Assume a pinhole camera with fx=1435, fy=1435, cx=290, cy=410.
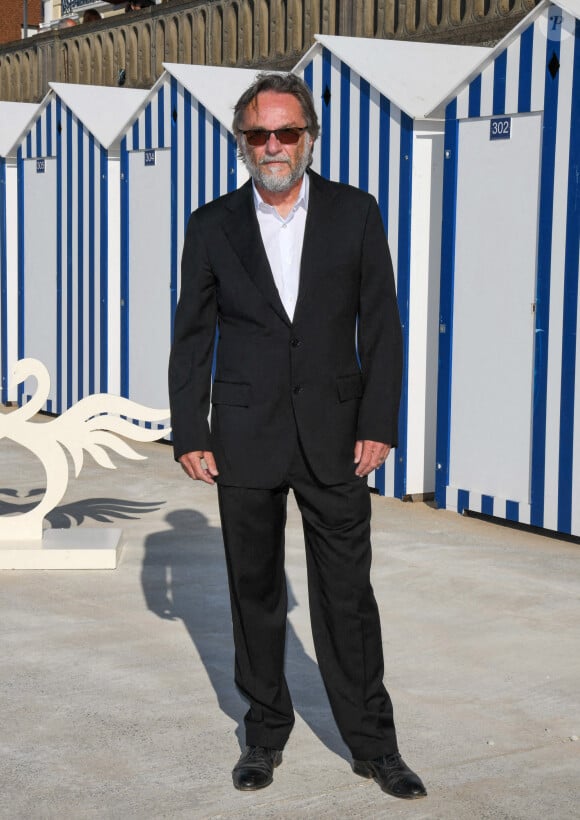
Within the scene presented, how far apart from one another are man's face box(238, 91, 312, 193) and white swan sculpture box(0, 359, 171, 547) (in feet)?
9.21

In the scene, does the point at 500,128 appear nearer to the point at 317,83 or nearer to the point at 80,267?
the point at 317,83

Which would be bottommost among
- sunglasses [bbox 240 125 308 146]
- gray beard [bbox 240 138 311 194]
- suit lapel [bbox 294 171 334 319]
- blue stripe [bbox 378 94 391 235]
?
suit lapel [bbox 294 171 334 319]

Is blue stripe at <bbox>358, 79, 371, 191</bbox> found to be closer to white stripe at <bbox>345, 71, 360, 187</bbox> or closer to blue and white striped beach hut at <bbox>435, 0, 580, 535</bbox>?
white stripe at <bbox>345, 71, 360, 187</bbox>

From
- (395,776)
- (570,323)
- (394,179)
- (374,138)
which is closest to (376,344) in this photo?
(395,776)

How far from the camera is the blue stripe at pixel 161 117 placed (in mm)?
9734

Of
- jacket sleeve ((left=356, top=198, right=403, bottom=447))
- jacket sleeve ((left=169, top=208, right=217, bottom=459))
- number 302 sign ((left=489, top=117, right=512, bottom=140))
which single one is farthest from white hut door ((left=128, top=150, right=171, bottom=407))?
jacket sleeve ((left=356, top=198, right=403, bottom=447))

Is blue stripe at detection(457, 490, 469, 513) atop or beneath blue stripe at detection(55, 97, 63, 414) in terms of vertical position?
beneath

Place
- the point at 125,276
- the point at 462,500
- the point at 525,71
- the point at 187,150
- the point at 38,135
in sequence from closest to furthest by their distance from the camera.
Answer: the point at 525,71 < the point at 462,500 < the point at 187,150 < the point at 125,276 < the point at 38,135

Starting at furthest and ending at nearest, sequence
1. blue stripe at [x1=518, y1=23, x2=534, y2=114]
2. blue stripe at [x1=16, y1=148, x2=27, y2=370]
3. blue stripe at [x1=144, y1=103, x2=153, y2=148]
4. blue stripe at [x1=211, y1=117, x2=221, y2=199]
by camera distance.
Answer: blue stripe at [x1=16, y1=148, x2=27, y2=370]
blue stripe at [x1=144, y1=103, x2=153, y2=148]
blue stripe at [x1=211, y1=117, x2=221, y2=199]
blue stripe at [x1=518, y1=23, x2=534, y2=114]

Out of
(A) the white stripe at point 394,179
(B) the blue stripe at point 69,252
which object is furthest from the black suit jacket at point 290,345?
(B) the blue stripe at point 69,252

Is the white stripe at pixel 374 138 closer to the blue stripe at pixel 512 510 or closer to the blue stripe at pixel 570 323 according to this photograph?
the blue stripe at pixel 570 323

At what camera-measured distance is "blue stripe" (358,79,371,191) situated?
25.5ft

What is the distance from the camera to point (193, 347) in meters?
3.46

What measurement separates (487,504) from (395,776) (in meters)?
3.74
